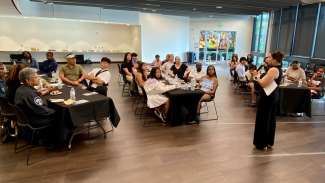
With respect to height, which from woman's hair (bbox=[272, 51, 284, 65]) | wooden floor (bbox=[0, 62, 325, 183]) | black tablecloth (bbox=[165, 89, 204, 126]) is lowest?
wooden floor (bbox=[0, 62, 325, 183])

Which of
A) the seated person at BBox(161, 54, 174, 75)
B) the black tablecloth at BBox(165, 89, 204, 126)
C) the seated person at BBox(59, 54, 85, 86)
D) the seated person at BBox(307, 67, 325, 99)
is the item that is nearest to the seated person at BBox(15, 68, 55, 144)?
the seated person at BBox(59, 54, 85, 86)

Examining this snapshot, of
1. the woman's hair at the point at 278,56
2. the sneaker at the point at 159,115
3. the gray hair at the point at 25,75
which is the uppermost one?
the woman's hair at the point at 278,56

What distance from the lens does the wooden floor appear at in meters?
3.01

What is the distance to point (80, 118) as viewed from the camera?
3.66 meters

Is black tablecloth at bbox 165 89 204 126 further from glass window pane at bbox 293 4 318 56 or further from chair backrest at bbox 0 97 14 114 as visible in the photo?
glass window pane at bbox 293 4 318 56

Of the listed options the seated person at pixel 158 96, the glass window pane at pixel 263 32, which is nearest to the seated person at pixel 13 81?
the seated person at pixel 158 96

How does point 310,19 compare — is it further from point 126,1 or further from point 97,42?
point 97,42

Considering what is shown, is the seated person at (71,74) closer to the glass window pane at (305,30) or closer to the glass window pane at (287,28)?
the glass window pane at (305,30)

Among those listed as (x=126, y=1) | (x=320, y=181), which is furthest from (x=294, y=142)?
(x=126, y=1)

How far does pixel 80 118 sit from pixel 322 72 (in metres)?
6.20

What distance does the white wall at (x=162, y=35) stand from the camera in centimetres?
1658

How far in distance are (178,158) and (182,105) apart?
1.53 metres

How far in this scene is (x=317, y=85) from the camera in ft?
20.3

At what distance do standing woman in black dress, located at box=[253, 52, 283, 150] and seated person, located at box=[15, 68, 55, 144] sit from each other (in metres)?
3.10
